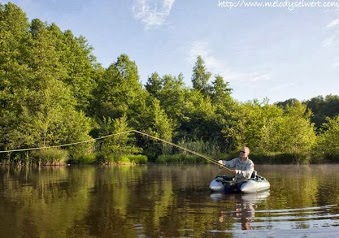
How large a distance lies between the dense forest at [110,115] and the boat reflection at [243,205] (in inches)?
1018

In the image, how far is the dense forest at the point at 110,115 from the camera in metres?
41.9

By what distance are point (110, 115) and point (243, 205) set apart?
4376cm

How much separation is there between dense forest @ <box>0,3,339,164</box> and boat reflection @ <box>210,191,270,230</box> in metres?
25.9

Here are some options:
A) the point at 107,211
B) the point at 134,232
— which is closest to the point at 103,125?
the point at 107,211

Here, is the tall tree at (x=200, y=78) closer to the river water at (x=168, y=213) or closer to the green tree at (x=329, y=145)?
the green tree at (x=329, y=145)

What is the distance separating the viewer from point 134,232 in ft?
30.1

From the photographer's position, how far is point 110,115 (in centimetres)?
5600

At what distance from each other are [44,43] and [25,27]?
12610 millimetres

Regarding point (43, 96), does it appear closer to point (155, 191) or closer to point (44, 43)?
point (44, 43)

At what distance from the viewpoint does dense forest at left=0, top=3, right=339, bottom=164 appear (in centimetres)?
4191

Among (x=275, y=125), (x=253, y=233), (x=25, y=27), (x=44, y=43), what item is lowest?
(x=253, y=233)

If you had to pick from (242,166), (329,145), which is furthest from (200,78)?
(242,166)

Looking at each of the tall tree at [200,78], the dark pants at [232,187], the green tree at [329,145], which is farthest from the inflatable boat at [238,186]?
the tall tree at [200,78]

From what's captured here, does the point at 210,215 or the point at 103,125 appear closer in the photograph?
the point at 210,215
